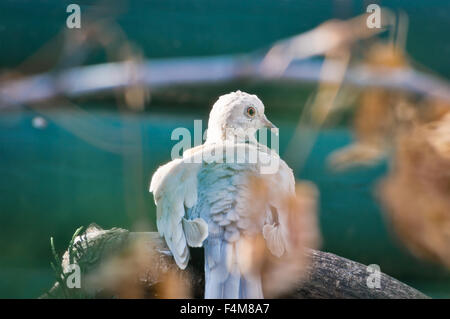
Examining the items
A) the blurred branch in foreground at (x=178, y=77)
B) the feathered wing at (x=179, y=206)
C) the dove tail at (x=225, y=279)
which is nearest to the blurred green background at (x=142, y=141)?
the blurred branch in foreground at (x=178, y=77)

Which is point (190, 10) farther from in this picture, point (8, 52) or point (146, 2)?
point (8, 52)

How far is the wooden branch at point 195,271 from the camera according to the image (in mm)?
1822

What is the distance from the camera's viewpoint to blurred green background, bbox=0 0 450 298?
7.01 feet

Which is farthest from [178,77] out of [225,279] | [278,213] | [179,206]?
[225,279]

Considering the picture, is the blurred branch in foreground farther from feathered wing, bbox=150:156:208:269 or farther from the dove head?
feathered wing, bbox=150:156:208:269

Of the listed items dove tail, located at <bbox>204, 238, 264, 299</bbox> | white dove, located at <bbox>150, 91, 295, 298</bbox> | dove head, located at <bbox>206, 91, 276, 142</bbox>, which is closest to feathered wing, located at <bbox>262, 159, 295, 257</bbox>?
white dove, located at <bbox>150, 91, 295, 298</bbox>

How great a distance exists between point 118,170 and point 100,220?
8.6 inches

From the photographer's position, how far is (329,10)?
7.06 ft

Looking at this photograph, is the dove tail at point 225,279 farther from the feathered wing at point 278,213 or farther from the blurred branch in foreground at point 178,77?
the blurred branch in foreground at point 178,77

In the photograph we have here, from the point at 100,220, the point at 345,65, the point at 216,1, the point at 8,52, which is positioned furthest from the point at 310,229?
the point at 8,52

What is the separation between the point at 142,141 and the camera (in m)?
2.19

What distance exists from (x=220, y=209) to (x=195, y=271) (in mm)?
245

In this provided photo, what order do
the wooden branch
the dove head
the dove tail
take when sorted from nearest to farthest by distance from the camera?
the dove tail < the wooden branch < the dove head

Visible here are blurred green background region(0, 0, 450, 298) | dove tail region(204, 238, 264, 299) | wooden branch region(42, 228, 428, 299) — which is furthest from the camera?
blurred green background region(0, 0, 450, 298)
